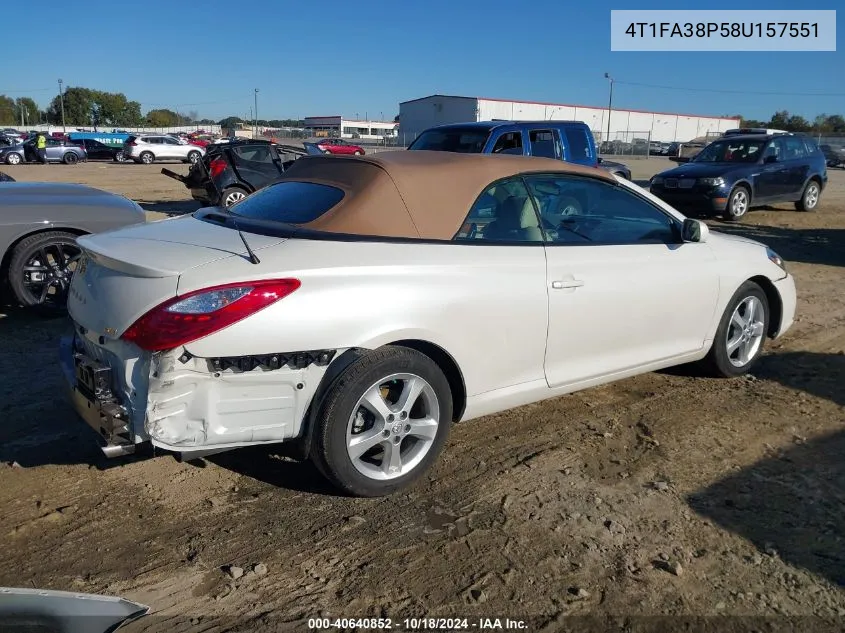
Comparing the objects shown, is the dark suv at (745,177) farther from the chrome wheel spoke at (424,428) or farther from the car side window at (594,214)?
the chrome wheel spoke at (424,428)

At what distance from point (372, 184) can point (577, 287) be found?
123 cm

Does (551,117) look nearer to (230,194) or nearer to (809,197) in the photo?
(809,197)

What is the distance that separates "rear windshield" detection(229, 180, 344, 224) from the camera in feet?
11.6

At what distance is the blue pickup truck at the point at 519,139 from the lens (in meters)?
9.86

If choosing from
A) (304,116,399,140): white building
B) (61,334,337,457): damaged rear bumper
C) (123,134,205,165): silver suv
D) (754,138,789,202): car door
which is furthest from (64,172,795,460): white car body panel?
(304,116,399,140): white building

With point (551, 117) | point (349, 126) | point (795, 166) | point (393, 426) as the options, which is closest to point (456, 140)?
point (393, 426)

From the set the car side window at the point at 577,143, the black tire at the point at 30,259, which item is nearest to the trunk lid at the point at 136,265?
the black tire at the point at 30,259

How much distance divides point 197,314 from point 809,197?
51.6 ft

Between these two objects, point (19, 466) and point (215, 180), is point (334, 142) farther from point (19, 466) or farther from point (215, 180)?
point (19, 466)

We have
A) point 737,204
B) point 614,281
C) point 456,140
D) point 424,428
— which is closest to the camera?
point 424,428

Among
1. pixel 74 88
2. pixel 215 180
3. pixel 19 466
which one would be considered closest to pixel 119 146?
pixel 215 180

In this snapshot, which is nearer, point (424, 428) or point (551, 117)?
point (424, 428)

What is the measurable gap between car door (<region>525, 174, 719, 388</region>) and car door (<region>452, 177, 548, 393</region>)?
Result: 85 millimetres

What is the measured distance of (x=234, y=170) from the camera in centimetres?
1399
